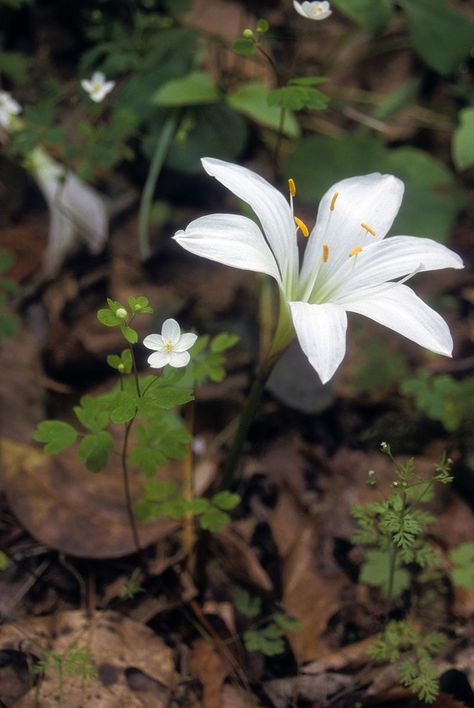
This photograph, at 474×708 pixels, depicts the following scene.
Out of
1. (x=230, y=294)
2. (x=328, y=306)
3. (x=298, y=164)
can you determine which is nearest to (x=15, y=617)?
(x=328, y=306)

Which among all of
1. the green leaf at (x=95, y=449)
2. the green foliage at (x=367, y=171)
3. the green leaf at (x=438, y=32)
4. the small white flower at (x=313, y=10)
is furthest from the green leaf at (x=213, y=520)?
the green leaf at (x=438, y=32)

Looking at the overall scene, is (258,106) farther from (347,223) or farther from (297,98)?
(347,223)

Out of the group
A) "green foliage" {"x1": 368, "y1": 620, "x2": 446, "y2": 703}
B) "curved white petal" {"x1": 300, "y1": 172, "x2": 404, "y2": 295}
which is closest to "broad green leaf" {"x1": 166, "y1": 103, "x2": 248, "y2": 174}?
"curved white petal" {"x1": 300, "y1": 172, "x2": 404, "y2": 295}

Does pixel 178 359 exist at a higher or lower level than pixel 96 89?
lower

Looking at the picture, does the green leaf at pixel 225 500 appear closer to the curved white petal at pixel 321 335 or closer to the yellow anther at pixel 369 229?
the curved white petal at pixel 321 335

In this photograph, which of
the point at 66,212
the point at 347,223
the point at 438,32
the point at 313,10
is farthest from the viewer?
the point at 438,32

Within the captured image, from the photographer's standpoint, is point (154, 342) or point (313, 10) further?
point (313, 10)

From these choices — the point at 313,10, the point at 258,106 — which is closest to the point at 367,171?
the point at 258,106

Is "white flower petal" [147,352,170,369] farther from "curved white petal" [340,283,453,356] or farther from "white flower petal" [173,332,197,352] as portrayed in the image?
"curved white petal" [340,283,453,356]
